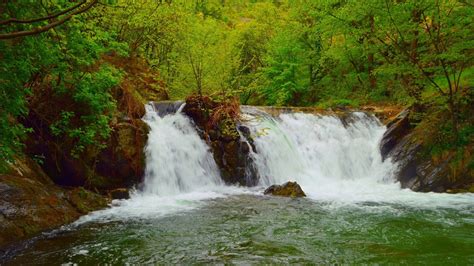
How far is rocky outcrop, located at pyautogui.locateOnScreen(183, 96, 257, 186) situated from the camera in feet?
42.4

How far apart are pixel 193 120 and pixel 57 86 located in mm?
5569

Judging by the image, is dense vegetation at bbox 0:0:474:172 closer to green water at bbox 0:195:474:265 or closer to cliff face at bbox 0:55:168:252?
cliff face at bbox 0:55:168:252

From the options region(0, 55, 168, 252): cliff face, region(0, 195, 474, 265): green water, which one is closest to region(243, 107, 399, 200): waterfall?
region(0, 195, 474, 265): green water

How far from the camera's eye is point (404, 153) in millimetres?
13391

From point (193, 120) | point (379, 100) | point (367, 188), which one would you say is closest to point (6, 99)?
point (193, 120)

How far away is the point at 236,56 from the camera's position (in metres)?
19.7

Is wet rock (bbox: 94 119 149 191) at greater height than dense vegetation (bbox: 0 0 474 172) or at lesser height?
lesser

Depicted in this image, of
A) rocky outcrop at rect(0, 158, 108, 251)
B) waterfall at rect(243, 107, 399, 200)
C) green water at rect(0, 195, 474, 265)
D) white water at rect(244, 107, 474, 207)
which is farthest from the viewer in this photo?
waterfall at rect(243, 107, 399, 200)

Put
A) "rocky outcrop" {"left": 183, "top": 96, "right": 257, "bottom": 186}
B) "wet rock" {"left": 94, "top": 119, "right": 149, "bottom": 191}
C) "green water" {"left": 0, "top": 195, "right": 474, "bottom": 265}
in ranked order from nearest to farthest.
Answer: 1. "green water" {"left": 0, "top": 195, "right": 474, "bottom": 265}
2. "wet rock" {"left": 94, "top": 119, "right": 149, "bottom": 191}
3. "rocky outcrop" {"left": 183, "top": 96, "right": 257, "bottom": 186}

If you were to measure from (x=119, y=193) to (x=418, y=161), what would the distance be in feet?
30.5

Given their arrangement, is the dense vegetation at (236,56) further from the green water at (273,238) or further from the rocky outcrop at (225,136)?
the green water at (273,238)

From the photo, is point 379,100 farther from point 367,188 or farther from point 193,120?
point 193,120

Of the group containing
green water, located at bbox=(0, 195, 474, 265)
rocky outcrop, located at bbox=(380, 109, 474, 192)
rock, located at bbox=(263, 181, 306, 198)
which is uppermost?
rocky outcrop, located at bbox=(380, 109, 474, 192)

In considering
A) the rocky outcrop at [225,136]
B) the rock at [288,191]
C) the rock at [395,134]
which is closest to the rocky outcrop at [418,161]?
the rock at [395,134]
